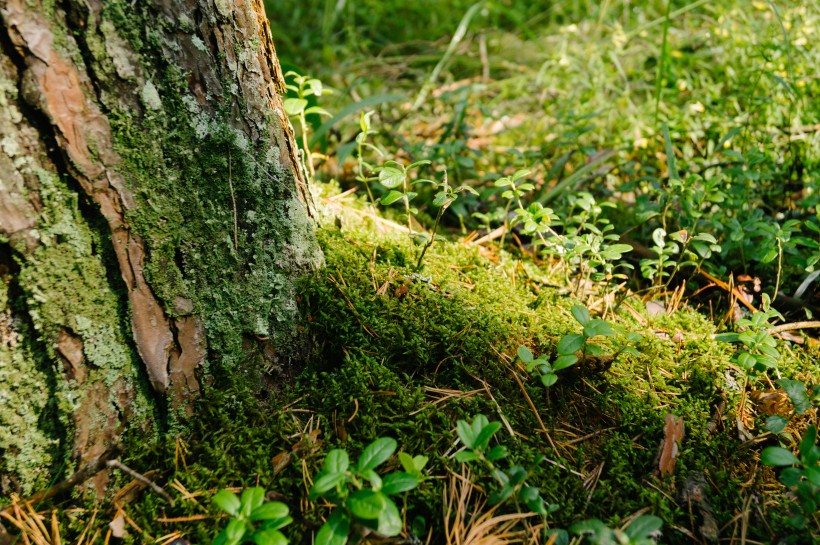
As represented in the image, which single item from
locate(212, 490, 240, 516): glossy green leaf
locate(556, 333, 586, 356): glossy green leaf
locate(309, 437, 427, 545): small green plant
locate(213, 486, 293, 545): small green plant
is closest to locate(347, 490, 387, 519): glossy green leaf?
locate(309, 437, 427, 545): small green plant

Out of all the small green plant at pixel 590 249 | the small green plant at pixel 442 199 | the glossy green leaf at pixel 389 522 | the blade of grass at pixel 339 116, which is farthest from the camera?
the blade of grass at pixel 339 116

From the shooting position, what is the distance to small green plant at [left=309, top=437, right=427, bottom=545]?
1.26m

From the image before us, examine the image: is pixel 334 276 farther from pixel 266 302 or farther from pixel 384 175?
pixel 384 175

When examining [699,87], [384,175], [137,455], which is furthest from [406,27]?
[137,455]

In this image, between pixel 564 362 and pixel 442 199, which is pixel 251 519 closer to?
pixel 564 362

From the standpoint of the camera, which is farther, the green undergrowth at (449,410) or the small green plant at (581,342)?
the small green plant at (581,342)

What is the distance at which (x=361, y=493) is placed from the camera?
1.30 metres

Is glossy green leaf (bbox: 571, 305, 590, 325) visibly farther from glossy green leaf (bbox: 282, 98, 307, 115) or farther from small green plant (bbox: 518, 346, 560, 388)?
glossy green leaf (bbox: 282, 98, 307, 115)

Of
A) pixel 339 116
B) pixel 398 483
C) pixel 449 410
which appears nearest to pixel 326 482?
pixel 398 483

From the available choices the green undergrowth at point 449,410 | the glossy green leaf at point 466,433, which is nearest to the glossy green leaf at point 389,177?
the green undergrowth at point 449,410

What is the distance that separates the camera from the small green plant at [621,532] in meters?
1.29

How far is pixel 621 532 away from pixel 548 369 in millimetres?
524

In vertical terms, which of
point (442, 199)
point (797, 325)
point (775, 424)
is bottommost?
point (797, 325)

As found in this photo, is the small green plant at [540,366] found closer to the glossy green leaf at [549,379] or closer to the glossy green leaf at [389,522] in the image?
the glossy green leaf at [549,379]
